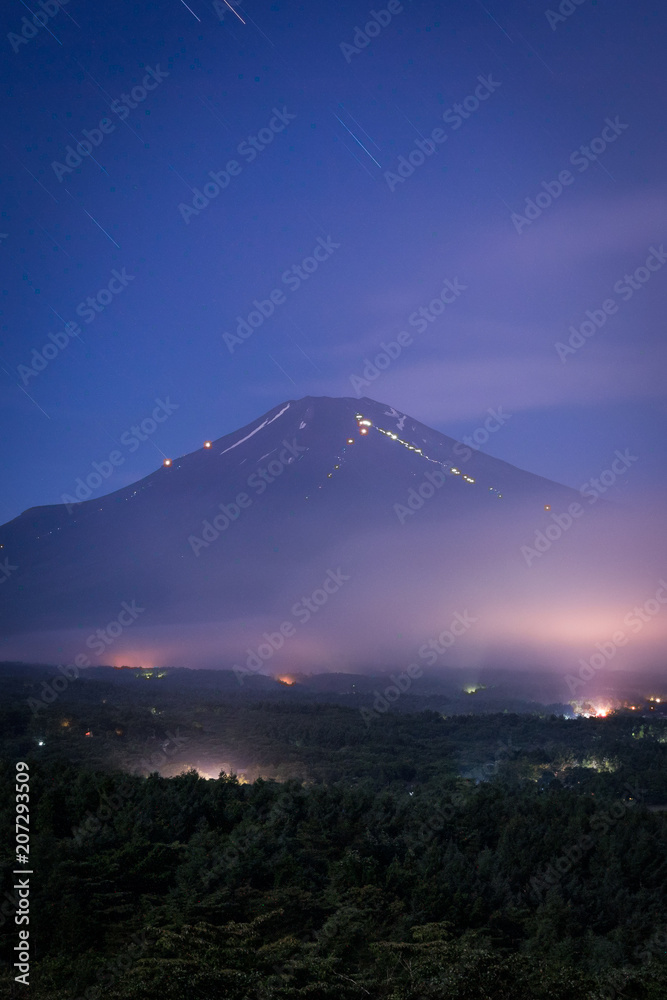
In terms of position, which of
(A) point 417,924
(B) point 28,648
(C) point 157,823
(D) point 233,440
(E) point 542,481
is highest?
(D) point 233,440

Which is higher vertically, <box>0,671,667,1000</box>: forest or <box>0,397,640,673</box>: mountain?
<box>0,397,640,673</box>: mountain

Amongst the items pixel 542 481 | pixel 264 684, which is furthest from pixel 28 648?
pixel 542 481

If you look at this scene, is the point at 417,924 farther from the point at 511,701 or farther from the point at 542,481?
the point at 542,481

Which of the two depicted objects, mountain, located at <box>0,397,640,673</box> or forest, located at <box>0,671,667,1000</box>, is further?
mountain, located at <box>0,397,640,673</box>

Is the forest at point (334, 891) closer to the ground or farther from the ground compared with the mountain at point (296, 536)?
closer to the ground
